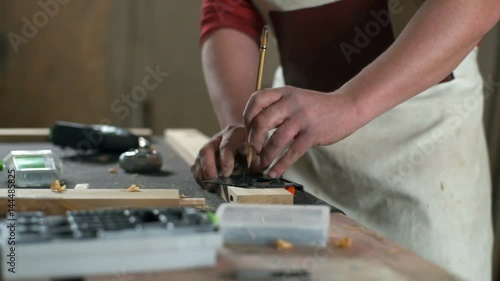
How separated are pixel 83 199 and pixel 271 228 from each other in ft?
0.90

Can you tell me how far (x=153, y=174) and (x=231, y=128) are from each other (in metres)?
0.18

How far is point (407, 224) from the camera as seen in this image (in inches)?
46.8

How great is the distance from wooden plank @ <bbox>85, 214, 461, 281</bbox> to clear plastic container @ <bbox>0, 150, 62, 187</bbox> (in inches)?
17.2

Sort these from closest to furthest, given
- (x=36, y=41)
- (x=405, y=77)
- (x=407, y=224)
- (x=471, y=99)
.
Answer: (x=405, y=77) < (x=407, y=224) < (x=471, y=99) < (x=36, y=41)

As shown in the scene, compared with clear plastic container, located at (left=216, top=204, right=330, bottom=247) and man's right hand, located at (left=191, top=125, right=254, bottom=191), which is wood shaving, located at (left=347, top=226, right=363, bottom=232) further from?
man's right hand, located at (left=191, top=125, right=254, bottom=191)

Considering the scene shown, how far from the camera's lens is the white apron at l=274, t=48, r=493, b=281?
3.93ft

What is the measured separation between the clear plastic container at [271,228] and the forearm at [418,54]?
28cm

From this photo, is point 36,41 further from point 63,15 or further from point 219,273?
point 219,273

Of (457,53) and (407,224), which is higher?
(457,53)

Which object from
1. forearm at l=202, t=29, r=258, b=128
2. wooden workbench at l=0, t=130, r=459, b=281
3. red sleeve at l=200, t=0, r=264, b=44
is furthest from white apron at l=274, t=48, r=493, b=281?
wooden workbench at l=0, t=130, r=459, b=281

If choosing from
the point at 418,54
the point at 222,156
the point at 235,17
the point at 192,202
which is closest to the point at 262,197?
the point at 192,202

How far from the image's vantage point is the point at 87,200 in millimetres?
855

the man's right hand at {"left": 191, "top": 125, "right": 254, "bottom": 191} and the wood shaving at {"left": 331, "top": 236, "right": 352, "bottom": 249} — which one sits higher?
the man's right hand at {"left": 191, "top": 125, "right": 254, "bottom": 191}

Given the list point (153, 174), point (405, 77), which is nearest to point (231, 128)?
point (153, 174)
